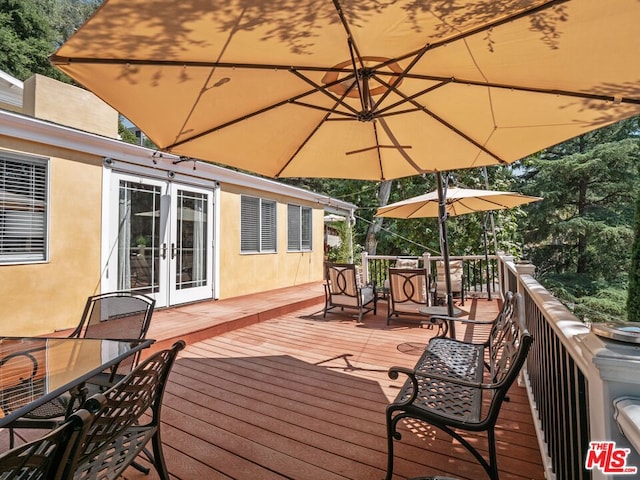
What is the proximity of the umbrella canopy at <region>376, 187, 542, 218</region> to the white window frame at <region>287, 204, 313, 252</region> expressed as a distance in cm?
339

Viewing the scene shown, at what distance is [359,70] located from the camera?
225 centimetres

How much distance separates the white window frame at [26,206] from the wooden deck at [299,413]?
71.1 inches

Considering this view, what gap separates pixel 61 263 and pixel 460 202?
6.58 meters

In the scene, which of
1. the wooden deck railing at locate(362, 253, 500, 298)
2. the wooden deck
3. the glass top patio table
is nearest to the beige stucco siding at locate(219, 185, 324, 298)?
the wooden deck railing at locate(362, 253, 500, 298)

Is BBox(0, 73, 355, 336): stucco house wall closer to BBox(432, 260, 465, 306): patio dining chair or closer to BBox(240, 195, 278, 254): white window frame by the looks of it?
BBox(240, 195, 278, 254): white window frame

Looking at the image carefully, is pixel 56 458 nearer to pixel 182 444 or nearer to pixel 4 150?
pixel 182 444

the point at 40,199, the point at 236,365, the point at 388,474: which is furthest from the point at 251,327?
the point at 388,474

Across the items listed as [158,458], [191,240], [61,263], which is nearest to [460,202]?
[191,240]

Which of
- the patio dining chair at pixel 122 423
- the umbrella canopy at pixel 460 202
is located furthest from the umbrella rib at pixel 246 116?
the umbrella canopy at pixel 460 202

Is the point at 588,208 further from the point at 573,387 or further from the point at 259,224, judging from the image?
the point at 573,387

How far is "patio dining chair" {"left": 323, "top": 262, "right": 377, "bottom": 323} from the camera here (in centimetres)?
555

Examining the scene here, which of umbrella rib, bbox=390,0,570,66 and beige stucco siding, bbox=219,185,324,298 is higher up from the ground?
umbrella rib, bbox=390,0,570,66

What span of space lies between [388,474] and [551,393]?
100 cm

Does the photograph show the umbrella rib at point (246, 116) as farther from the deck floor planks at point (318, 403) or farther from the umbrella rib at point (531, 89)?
the deck floor planks at point (318, 403)
